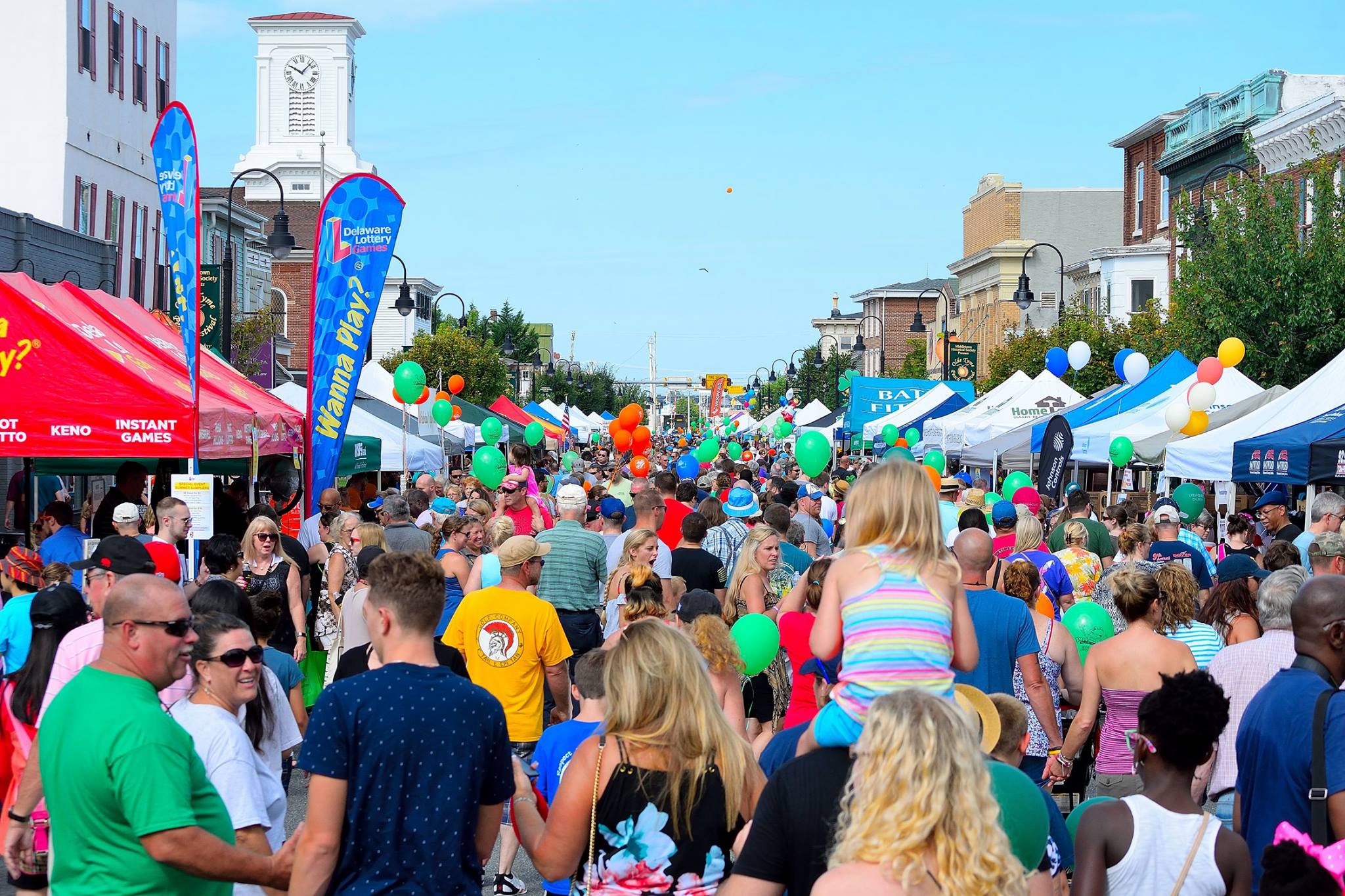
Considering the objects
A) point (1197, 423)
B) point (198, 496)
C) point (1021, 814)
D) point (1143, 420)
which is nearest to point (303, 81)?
point (1143, 420)

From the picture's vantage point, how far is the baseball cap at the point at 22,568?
31.0 feet

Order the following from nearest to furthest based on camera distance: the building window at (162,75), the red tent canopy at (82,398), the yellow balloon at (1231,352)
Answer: the red tent canopy at (82,398) < the yellow balloon at (1231,352) < the building window at (162,75)

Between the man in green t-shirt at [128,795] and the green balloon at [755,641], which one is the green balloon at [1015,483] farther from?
the man in green t-shirt at [128,795]

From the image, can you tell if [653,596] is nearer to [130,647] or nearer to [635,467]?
[130,647]

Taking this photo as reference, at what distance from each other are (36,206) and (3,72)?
2684 millimetres

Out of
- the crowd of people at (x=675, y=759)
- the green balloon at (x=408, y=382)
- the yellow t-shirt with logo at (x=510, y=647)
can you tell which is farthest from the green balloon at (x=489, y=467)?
the crowd of people at (x=675, y=759)

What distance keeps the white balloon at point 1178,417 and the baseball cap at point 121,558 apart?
13.4 metres

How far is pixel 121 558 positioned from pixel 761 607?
376cm

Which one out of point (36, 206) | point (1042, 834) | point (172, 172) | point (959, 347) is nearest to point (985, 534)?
point (1042, 834)

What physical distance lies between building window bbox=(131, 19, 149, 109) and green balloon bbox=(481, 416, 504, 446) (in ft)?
36.7

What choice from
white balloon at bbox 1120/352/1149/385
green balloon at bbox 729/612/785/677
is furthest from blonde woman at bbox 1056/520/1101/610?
white balloon at bbox 1120/352/1149/385

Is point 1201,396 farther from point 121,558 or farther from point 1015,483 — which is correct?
point 121,558

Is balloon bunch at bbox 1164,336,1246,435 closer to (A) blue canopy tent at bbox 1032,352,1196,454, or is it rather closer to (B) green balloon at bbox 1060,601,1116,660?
(A) blue canopy tent at bbox 1032,352,1196,454

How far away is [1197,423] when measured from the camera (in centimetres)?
1772
